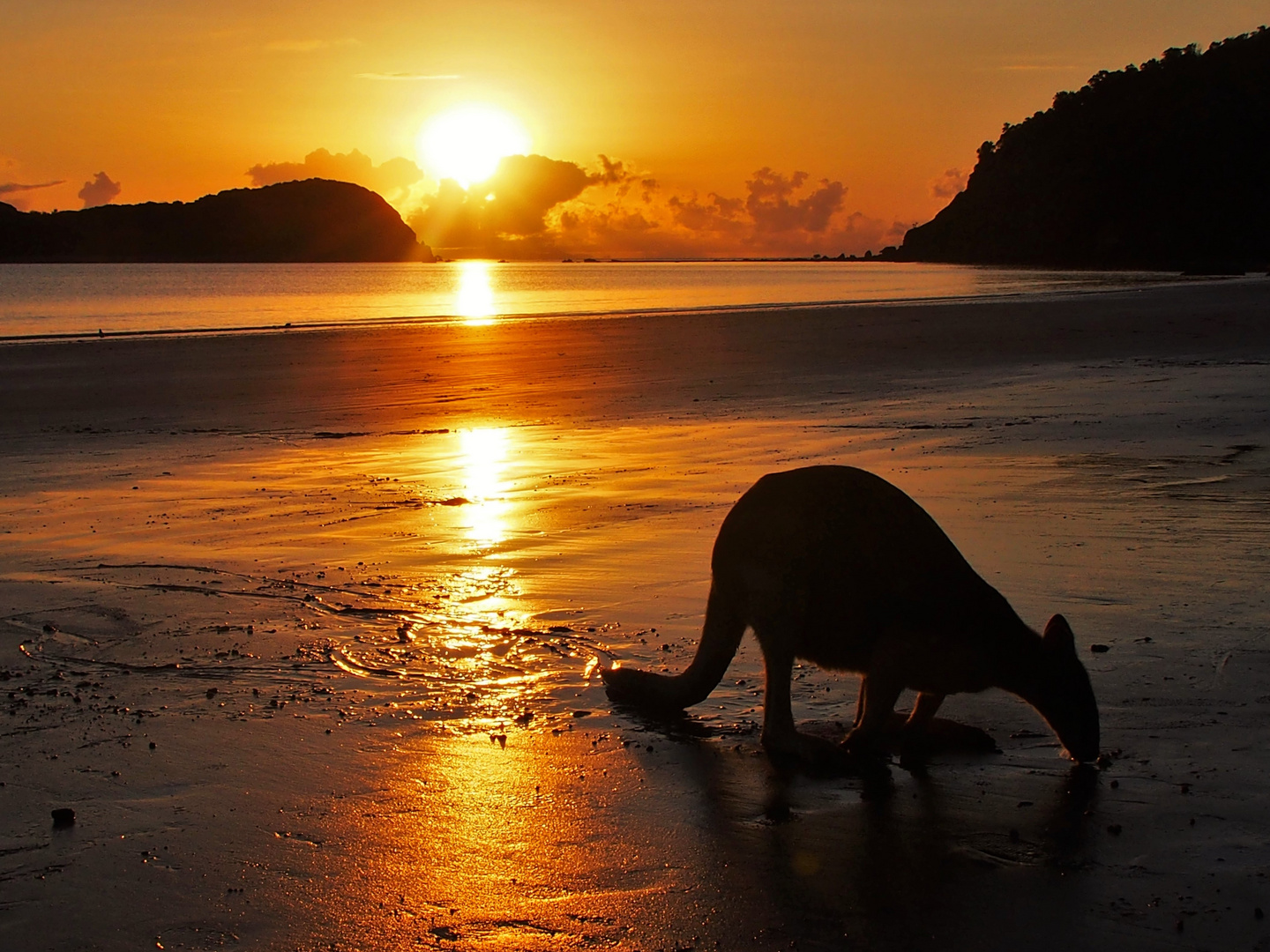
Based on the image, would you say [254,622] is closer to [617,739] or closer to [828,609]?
[617,739]

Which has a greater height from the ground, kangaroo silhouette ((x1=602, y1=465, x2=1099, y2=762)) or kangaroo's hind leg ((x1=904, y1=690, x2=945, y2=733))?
kangaroo silhouette ((x1=602, y1=465, x2=1099, y2=762))

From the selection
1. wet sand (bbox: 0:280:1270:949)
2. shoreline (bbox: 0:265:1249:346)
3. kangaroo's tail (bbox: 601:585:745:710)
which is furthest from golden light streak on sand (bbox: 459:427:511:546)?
shoreline (bbox: 0:265:1249:346)

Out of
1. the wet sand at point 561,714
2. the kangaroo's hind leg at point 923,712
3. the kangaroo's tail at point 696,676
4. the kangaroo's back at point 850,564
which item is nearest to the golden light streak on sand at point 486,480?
the wet sand at point 561,714

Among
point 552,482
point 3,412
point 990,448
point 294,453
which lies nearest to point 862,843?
point 552,482

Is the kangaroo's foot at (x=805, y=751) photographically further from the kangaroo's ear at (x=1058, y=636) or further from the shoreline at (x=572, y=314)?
the shoreline at (x=572, y=314)

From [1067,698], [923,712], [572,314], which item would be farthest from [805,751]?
[572,314]

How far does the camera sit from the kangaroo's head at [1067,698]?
14.0ft

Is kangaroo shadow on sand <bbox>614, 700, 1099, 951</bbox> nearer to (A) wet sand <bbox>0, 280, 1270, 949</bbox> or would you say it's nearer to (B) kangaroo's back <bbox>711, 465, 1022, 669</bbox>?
(A) wet sand <bbox>0, 280, 1270, 949</bbox>

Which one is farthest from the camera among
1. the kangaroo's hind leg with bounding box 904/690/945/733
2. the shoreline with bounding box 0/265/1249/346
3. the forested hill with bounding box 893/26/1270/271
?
the forested hill with bounding box 893/26/1270/271

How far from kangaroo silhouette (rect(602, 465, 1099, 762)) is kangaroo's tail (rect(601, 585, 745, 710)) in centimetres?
23

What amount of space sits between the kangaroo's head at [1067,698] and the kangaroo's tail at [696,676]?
1114mm

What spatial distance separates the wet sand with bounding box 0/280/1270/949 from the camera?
3.35 metres

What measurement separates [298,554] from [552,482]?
9.92 ft

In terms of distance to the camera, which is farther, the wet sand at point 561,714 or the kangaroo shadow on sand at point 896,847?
the wet sand at point 561,714
